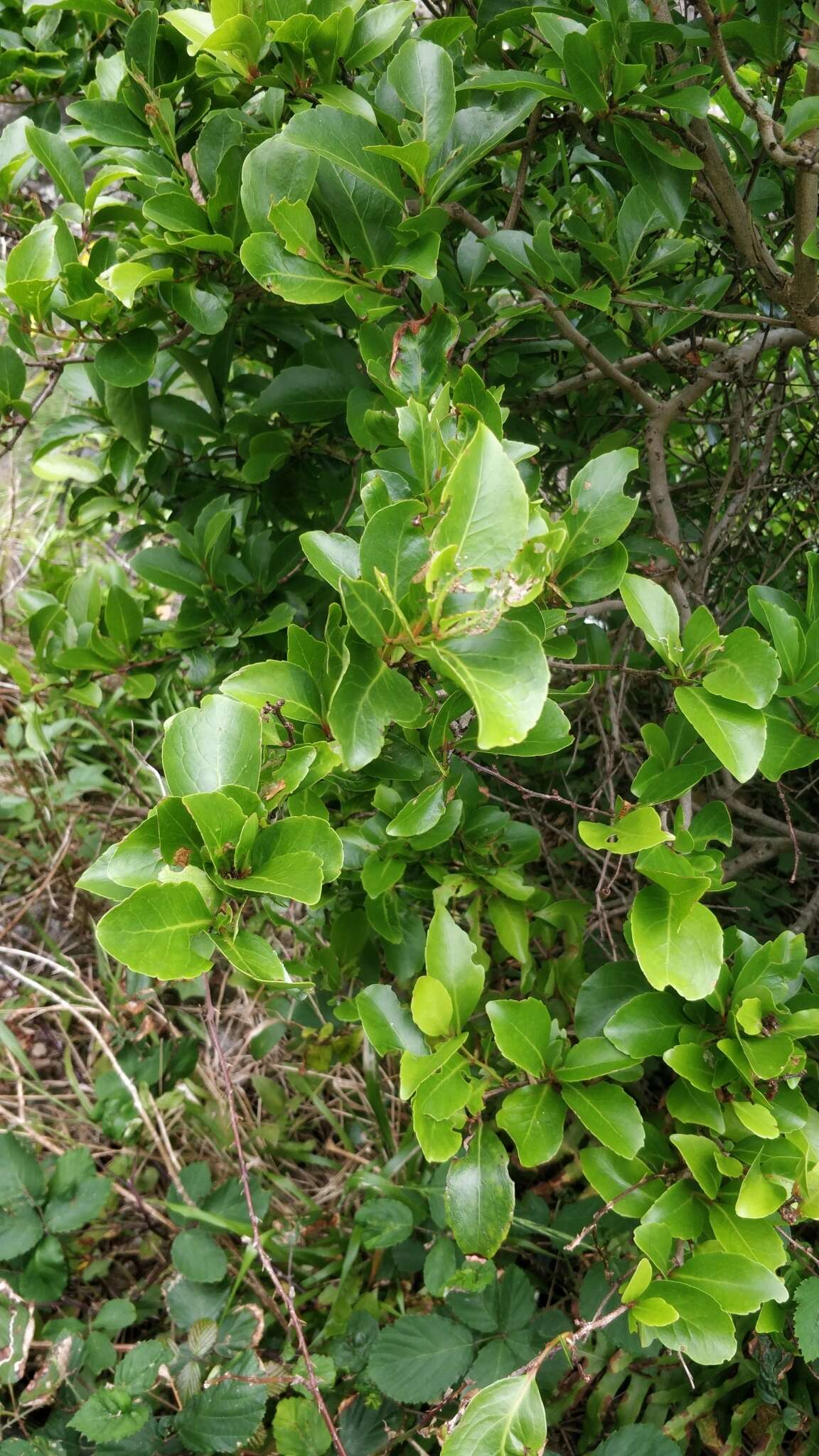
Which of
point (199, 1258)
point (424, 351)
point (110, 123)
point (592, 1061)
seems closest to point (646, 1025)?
point (592, 1061)

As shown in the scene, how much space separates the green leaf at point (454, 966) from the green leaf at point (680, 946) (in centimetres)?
Result: 19

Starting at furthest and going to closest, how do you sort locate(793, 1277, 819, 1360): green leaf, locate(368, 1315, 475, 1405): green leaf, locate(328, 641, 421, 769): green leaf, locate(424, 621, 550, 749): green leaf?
locate(368, 1315, 475, 1405): green leaf, locate(793, 1277, 819, 1360): green leaf, locate(328, 641, 421, 769): green leaf, locate(424, 621, 550, 749): green leaf

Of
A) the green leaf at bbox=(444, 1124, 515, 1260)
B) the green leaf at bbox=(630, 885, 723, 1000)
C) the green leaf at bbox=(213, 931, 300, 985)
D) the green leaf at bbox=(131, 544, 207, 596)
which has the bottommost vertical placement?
the green leaf at bbox=(444, 1124, 515, 1260)

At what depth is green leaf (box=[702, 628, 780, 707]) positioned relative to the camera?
78 cm

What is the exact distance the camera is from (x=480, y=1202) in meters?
0.89

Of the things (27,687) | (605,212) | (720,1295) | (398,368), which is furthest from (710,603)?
(27,687)

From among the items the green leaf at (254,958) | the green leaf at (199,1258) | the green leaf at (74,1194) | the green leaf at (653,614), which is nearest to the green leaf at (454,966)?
the green leaf at (254,958)

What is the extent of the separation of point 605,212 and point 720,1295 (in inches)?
50.4

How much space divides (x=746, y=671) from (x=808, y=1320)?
77cm

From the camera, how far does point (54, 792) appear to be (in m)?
2.48

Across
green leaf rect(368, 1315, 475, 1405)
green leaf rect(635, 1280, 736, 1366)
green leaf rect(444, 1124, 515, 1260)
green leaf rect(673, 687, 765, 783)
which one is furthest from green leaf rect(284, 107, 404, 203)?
green leaf rect(368, 1315, 475, 1405)

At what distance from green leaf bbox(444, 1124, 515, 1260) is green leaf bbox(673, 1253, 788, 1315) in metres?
0.16

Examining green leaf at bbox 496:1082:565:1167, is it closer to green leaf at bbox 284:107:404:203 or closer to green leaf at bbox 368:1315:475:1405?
green leaf at bbox 368:1315:475:1405

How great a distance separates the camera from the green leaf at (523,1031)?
0.88 meters
